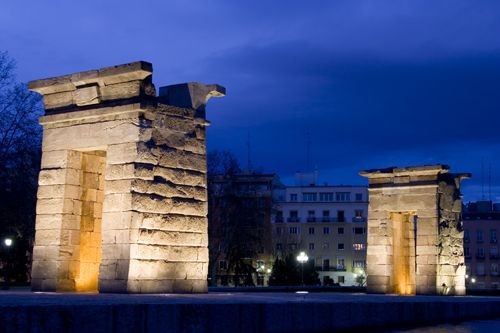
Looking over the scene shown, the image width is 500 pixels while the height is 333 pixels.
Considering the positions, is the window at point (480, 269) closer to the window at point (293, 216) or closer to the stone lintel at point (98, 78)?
the window at point (293, 216)

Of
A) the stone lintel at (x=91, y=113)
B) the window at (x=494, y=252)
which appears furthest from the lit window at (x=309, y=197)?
the stone lintel at (x=91, y=113)

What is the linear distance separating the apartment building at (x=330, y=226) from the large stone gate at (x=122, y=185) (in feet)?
228

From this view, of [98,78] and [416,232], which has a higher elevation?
[98,78]

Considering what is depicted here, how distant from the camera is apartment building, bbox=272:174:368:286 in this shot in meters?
85.8

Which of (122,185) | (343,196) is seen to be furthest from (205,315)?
(343,196)

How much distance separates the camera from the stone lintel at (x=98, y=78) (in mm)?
14352

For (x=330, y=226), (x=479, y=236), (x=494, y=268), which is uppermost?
(x=330, y=226)

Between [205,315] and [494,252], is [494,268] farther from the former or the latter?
[205,315]

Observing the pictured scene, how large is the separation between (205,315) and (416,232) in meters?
17.4

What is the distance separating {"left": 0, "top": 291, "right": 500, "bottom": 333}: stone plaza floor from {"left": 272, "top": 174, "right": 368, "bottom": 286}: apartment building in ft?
235

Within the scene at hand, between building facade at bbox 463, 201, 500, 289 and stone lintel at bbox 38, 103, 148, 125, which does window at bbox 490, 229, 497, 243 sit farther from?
stone lintel at bbox 38, 103, 148, 125

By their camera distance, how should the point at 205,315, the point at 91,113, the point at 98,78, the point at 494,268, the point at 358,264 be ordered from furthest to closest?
the point at 494,268 → the point at 358,264 → the point at 91,113 → the point at 98,78 → the point at 205,315

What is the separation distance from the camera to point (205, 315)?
916 centimetres

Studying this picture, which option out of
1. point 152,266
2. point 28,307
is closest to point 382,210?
point 152,266
